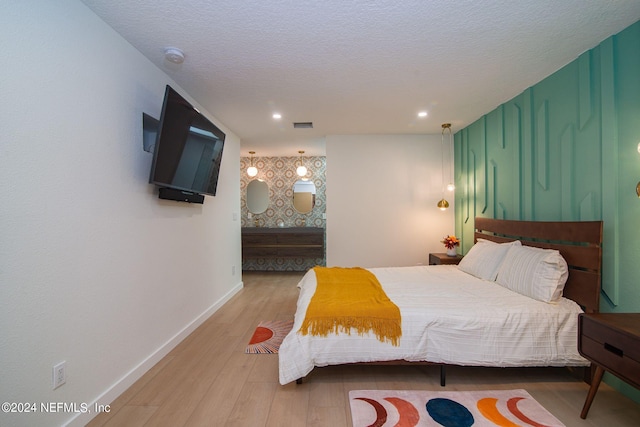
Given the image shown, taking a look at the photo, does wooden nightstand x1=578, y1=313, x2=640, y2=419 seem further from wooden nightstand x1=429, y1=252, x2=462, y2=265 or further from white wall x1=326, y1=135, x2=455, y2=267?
white wall x1=326, y1=135, x2=455, y2=267

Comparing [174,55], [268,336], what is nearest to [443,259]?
[268,336]

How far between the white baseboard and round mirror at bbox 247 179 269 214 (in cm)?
302

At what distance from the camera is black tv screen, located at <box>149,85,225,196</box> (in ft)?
6.55

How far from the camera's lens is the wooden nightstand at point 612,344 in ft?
4.46

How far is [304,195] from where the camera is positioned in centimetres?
597

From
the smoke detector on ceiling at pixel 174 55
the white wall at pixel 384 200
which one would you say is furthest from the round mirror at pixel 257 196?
the smoke detector on ceiling at pixel 174 55

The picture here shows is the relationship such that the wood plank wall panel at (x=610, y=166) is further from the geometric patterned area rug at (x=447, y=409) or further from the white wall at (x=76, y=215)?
the white wall at (x=76, y=215)

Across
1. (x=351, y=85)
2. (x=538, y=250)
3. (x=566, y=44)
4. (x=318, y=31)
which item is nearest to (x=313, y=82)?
(x=351, y=85)

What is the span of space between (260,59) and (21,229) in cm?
179

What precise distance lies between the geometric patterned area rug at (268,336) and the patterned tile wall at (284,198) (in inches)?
110

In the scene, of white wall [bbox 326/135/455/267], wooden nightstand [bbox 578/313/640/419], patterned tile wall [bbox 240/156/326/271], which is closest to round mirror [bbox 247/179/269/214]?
patterned tile wall [bbox 240/156/326/271]

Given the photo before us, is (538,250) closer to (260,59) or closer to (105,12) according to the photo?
(260,59)

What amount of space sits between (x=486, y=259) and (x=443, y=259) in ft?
2.93

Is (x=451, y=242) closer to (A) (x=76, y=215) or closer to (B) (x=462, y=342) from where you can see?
(B) (x=462, y=342)
